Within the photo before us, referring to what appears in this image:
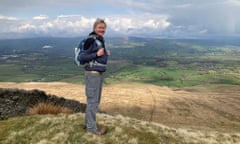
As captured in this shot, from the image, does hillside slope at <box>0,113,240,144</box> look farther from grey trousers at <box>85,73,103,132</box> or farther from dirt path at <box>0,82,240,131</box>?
dirt path at <box>0,82,240,131</box>

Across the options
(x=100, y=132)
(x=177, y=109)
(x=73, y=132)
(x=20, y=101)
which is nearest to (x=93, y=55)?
(x=100, y=132)

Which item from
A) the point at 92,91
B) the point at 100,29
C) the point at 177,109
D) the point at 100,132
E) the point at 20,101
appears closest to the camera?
the point at 100,29

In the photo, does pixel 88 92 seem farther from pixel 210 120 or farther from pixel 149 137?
pixel 210 120

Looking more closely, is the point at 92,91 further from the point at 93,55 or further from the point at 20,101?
the point at 20,101

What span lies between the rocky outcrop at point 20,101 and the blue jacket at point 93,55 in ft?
36.1

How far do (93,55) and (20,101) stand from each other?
603 inches

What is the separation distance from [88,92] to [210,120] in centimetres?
7562

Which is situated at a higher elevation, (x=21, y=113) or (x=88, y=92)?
(x=88, y=92)

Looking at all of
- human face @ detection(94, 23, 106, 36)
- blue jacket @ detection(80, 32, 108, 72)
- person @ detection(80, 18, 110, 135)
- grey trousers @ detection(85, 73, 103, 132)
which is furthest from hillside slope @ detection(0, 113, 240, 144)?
human face @ detection(94, 23, 106, 36)

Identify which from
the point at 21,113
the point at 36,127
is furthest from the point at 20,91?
the point at 36,127

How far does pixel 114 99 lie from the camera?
98688mm

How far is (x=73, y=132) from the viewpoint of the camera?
1717cm

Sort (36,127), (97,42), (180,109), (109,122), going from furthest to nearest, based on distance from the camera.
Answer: (180,109)
(109,122)
(36,127)
(97,42)

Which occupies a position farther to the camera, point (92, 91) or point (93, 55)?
point (92, 91)
